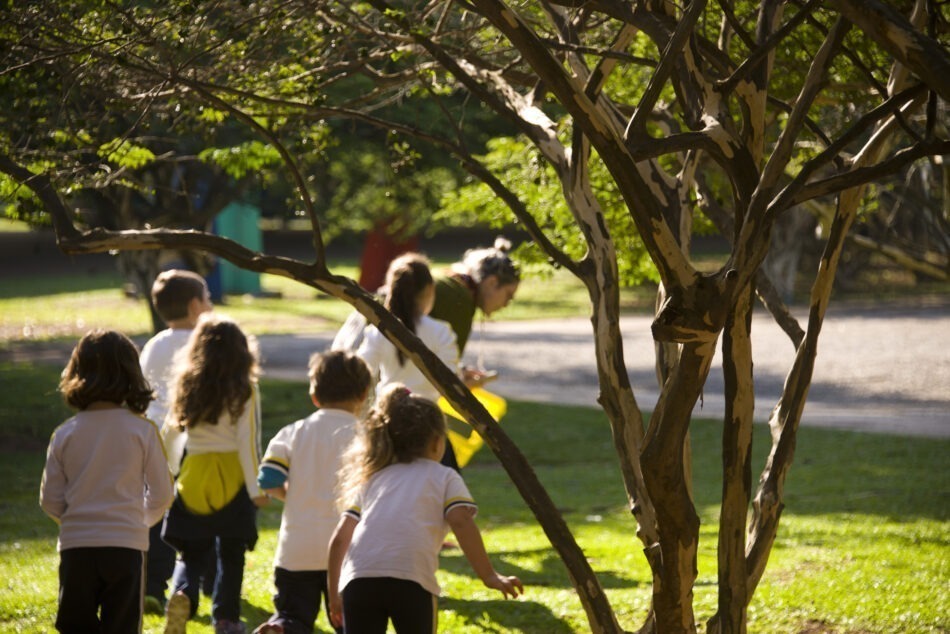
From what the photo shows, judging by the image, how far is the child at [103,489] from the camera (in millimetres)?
4871

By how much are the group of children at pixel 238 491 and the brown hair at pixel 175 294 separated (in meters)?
0.61

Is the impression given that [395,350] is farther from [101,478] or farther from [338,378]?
[101,478]

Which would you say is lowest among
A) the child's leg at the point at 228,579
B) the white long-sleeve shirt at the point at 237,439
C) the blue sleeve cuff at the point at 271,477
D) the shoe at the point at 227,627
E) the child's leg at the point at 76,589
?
the shoe at the point at 227,627

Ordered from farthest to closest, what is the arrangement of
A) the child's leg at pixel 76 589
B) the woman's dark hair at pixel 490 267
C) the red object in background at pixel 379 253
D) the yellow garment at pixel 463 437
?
1. the red object in background at pixel 379 253
2. the woman's dark hair at pixel 490 267
3. the yellow garment at pixel 463 437
4. the child's leg at pixel 76 589

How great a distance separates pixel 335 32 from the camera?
541 centimetres

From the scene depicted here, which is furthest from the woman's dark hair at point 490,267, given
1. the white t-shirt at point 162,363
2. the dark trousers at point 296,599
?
the dark trousers at point 296,599

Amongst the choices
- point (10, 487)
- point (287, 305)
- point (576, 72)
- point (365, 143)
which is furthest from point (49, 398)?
point (287, 305)

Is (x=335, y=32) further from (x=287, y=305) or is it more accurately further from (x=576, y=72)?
(x=287, y=305)

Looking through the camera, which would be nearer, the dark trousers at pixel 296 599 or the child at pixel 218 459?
the dark trousers at pixel 296 599

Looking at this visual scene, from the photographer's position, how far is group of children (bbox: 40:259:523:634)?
4.58m

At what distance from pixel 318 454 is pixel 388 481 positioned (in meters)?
0.80

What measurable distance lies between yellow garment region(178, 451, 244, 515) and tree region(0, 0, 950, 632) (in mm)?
1554

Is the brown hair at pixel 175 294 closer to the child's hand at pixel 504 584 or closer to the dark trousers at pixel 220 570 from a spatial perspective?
the dark trousers at pixel 220 570

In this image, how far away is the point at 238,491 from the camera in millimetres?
6004
